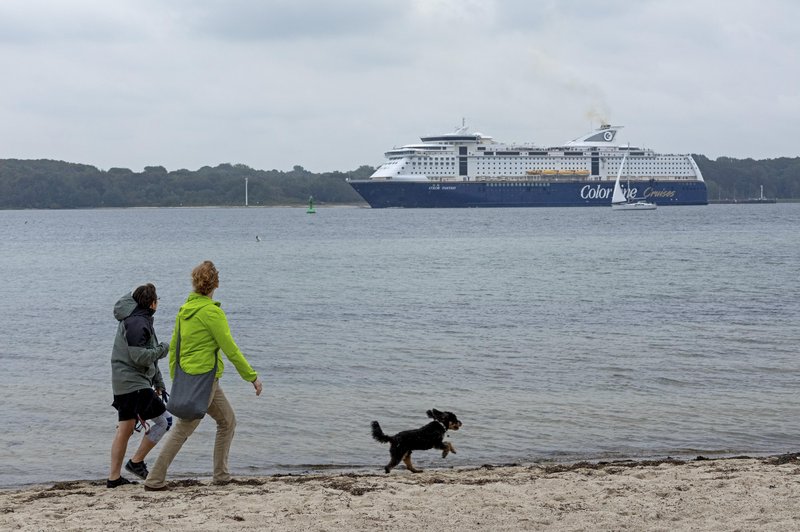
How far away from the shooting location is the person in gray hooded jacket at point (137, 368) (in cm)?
699

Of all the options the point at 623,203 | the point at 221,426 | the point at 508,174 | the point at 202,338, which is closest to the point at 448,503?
the point at 221,426

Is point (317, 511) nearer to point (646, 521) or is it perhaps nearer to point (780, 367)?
point (646, 521)

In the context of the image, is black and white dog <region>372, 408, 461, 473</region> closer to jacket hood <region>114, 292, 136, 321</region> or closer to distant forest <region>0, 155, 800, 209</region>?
jacket hood <region>114, 292, 136, 321</region>

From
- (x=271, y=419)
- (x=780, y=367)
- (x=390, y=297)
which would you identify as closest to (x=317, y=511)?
(x=271, y=419)

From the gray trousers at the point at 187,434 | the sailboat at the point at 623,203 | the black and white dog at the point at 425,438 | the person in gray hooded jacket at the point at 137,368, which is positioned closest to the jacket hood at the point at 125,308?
the person in gray hooded jacket at the point at 137,368

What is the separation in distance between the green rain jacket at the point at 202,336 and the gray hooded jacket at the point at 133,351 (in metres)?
0.23

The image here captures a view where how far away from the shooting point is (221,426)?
725 centimetres

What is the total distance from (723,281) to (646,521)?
24.6 meters

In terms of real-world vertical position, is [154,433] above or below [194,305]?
below

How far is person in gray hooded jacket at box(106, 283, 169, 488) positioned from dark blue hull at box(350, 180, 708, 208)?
101 metres

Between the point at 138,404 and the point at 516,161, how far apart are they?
4208 inches

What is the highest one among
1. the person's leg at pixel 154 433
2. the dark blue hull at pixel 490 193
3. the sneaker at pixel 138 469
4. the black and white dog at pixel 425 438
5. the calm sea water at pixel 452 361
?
the dark blue hull at pixel 490 193

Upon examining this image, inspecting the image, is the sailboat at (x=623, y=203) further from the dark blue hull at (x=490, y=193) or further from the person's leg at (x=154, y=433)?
the person's leg at (x=154, y=433)

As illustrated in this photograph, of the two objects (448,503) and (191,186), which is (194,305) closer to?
(448,503)
